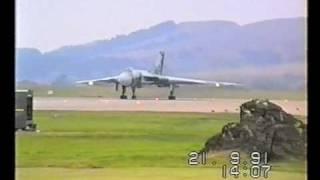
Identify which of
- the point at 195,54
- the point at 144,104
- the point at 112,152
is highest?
the point at 195,54

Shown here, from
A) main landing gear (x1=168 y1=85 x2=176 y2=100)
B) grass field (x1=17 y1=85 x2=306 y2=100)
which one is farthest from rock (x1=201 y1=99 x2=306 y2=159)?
main landing gear (x1=168 y1=85 x2=176 y2=100)

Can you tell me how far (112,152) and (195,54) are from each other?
1.36 feet

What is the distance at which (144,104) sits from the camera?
201 cm

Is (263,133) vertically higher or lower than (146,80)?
lower

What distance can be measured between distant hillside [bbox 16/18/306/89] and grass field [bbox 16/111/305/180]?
164mm

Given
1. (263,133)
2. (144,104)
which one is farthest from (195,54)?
(263,133)

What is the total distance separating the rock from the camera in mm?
1957

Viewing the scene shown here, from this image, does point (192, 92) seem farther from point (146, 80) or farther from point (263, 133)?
point (263, 133)

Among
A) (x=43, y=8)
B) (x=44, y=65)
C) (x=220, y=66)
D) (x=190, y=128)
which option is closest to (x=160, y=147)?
(x=190, y=128)

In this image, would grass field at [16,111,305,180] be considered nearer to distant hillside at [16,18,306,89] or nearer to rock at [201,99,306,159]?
rock at [201,99,306,159]

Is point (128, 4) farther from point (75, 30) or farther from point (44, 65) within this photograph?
point (44, 65)

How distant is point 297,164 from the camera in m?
1.94

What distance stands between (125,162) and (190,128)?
0.24m

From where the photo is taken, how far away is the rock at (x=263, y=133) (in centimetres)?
196
